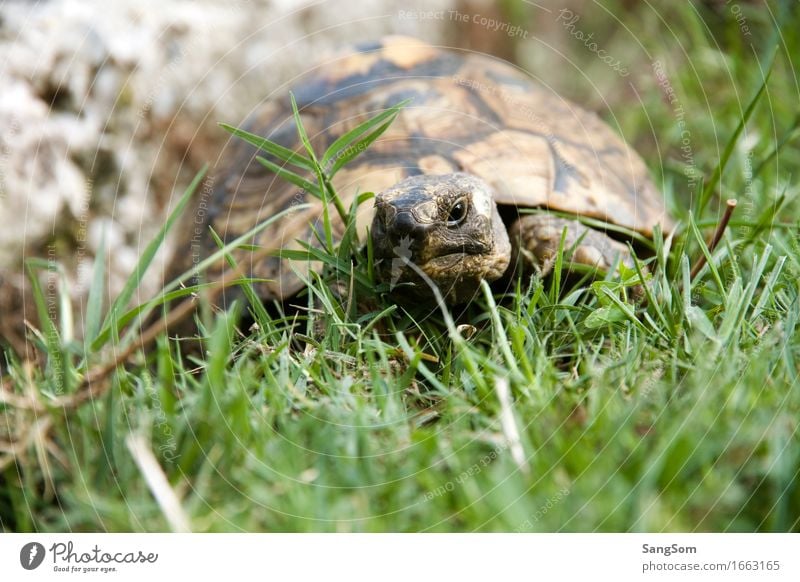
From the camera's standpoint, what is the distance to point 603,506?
3.25 ft

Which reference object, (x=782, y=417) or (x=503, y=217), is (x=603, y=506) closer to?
(x=782, y=417)

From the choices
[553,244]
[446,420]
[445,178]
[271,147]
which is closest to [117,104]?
[271,147]

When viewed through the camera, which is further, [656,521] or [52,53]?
[52,53]

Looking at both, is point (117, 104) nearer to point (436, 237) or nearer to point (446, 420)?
point (436, 237)

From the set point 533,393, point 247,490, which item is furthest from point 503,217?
point 247,490

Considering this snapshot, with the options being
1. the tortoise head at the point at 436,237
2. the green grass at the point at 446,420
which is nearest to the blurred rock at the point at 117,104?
the green grass at the point at 446,420

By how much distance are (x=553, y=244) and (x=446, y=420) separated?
692 mm

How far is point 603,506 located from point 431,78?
151 centimetres

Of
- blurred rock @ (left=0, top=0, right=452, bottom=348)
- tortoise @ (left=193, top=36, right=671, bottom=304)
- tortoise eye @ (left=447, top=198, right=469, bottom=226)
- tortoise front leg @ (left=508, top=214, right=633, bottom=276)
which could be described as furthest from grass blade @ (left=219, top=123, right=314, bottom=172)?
blurred rock @ (left=0, top=0, right=452, bottom=348)

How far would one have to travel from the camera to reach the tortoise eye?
1.53 m

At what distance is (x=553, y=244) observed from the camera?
5.81 ft

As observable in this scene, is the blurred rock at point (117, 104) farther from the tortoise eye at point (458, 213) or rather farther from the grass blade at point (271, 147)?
the tortoise eye at point (458, 213)

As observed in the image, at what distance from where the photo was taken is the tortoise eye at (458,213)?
1531mm

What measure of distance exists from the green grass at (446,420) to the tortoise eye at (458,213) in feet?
0.60
